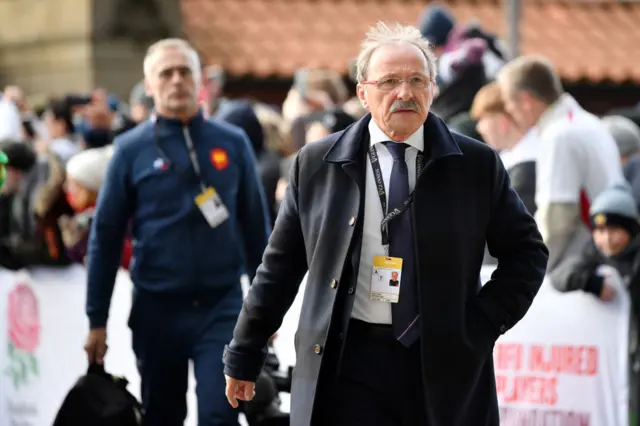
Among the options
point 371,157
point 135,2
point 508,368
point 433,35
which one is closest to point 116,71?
point 135,2

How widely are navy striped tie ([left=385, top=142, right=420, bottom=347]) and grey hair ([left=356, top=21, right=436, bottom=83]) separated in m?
0.31

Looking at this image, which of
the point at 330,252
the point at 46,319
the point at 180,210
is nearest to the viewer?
the point at 330,252

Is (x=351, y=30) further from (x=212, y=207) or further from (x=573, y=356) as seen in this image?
(x=212, y=207)

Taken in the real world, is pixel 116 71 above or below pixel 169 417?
above

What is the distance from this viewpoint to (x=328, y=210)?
229 inches

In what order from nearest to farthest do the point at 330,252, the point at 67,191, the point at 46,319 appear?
the point at 330,252 → the point at 46,319 → the point at 67,191

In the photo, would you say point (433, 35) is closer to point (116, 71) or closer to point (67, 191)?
point (67, 191)

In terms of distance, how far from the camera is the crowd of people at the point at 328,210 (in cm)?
572

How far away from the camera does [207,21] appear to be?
24375 mm

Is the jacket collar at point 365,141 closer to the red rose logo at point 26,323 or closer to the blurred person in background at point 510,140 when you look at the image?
the blurred person in background at point 510,140

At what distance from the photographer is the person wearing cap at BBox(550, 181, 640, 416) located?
8.71m

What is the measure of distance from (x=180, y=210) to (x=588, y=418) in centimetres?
246

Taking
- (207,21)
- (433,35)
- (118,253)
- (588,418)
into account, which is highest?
(207,21)

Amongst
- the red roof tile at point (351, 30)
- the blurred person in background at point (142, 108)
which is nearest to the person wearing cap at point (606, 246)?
the blurred person in background at point (142, 108)
